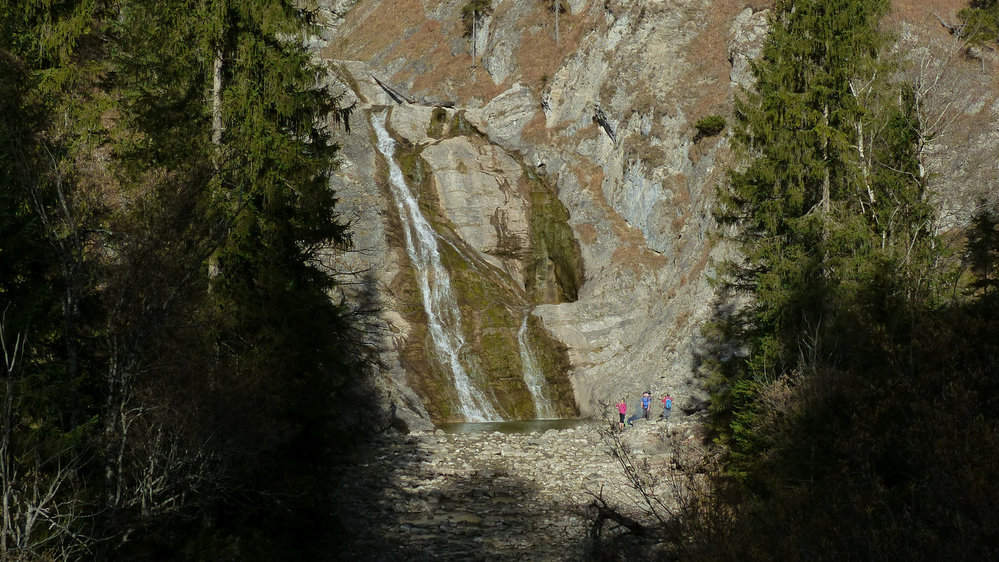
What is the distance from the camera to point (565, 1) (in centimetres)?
6625

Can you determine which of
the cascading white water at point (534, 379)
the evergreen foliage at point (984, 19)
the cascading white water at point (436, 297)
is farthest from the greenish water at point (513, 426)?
the evergreen foliage at point (984, 19)

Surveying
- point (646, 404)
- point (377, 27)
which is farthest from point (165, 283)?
point (377, 27)

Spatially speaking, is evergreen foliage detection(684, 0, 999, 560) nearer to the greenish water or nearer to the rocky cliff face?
the rocky cliff face

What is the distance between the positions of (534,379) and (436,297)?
741 cm

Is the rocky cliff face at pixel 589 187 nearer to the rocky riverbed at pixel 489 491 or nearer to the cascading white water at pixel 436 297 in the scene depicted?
the cascading white water at pixel 436 297

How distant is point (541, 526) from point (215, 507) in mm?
8075

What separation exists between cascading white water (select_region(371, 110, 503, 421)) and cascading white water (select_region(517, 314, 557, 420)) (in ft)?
7.83

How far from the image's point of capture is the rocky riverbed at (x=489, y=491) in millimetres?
13359

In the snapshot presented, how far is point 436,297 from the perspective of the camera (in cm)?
3884

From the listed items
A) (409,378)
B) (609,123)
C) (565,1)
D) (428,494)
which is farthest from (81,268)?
(565,1)

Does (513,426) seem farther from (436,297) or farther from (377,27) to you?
(377,27)

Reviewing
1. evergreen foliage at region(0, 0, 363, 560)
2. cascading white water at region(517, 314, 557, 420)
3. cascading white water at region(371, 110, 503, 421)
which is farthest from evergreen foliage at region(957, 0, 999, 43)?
evergreen foliage at region(0, 0, 363, 560)

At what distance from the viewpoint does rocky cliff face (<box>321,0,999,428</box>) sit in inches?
1362

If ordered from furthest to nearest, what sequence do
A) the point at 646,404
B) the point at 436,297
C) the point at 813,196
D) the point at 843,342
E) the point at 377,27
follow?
the point at 377,27 < the point at 436,297 < the point at 646,404 < the point at 813,196 < the point at 843,342
